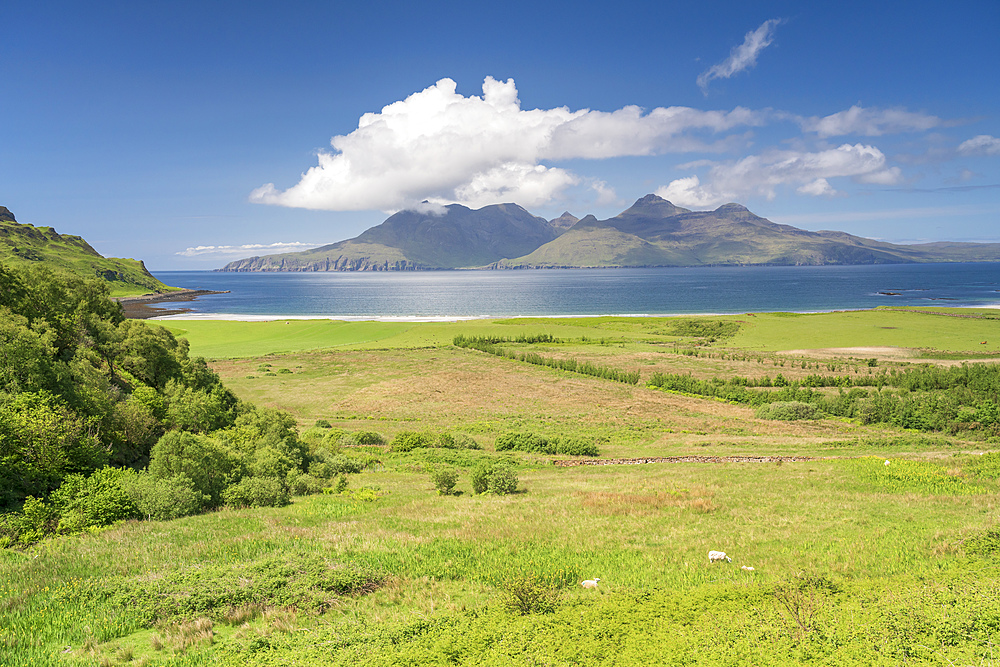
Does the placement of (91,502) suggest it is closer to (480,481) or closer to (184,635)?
(184,635)

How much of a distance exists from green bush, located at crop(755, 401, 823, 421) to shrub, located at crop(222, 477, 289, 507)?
38.5m

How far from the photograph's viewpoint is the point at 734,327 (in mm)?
96188

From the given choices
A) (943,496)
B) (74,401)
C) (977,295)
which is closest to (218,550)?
(74,401)

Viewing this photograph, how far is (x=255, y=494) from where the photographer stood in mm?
17078

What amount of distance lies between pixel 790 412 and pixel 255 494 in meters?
40.5

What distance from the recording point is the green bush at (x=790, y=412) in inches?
1619

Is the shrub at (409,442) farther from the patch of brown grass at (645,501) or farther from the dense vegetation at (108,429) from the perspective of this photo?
the patch of brown grass at (645,501)

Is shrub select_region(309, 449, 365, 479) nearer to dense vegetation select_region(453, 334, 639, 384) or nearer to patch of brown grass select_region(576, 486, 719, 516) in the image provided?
patch of brown grass select_region(576, 486, 719, 516)

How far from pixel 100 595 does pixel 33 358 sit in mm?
11525

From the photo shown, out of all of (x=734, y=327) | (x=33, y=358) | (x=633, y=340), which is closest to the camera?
(x=33, y=358)

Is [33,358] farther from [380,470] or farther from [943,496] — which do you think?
[943,496]

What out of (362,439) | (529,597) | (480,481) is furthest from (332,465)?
(529,597)

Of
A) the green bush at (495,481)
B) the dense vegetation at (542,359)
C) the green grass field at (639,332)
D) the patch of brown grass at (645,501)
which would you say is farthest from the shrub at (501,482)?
the green grass field at (639,332)

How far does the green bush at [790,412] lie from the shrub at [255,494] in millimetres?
Result: 38470
